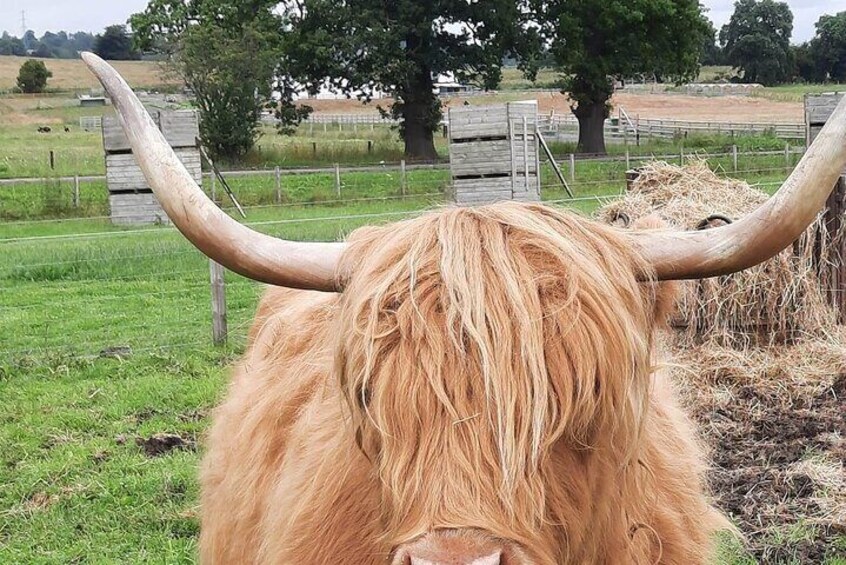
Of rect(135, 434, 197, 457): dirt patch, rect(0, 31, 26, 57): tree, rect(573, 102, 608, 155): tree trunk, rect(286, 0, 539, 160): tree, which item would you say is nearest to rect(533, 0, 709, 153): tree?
rect(573, 102, 608, 155): tree trunk

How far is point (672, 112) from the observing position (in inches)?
1998

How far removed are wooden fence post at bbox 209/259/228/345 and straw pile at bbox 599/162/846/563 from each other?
3.11 metres

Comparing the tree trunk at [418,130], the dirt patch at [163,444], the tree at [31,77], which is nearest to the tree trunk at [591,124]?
the tree trunk at [418,130]

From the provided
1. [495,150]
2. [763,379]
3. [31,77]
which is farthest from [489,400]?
[31,77]

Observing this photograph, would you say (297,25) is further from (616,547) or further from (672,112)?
(616,547)

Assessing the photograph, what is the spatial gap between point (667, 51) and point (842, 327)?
1120 inches

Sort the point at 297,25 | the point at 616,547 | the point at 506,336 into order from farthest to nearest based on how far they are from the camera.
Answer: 1. the point at 297,25
2. the point at 616,547
3. the point at 506,336

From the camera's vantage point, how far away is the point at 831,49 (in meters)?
71.7

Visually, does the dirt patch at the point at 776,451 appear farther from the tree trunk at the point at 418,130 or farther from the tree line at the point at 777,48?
the tree line at the point at 777,48

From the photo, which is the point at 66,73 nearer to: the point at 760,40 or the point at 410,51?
the point at 410,51

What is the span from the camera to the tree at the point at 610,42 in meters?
32.8

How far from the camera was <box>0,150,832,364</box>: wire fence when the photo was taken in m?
8.38

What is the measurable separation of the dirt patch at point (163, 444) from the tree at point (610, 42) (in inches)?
1151

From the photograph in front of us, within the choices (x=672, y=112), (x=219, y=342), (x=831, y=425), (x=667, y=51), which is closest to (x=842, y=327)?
(x=831, y=425)
